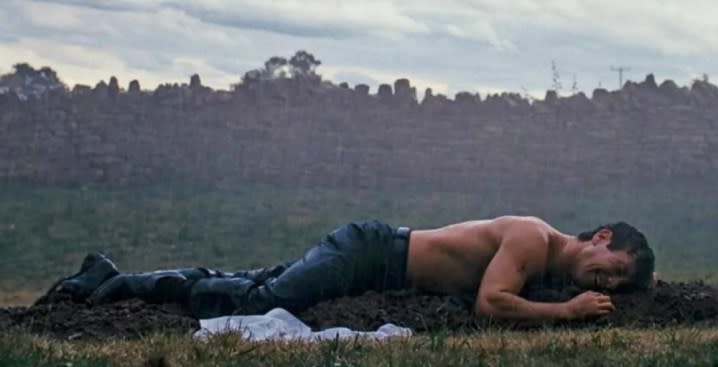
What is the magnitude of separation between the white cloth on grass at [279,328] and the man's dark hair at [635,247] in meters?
1.02

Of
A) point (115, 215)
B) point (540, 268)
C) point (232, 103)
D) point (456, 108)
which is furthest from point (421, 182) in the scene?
point (540, 268)

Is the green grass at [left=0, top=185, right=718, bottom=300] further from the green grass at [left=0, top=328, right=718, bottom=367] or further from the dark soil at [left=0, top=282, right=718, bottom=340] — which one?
the green grass at [left=0, top=328, right=718, bottom=367]

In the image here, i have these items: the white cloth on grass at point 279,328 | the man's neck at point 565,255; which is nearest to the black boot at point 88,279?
the white cloth on grass at point 279,328

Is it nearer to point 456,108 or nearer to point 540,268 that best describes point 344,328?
point 540,268

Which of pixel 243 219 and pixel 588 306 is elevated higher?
pixel 588 306

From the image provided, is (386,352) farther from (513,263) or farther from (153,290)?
(153,290)

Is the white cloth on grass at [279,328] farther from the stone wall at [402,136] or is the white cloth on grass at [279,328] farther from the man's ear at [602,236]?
the stone wall at [402,136]

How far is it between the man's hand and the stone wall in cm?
1310

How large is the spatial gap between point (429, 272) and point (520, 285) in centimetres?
53

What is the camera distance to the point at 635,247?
629cm

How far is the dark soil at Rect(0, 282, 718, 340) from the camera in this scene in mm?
6090

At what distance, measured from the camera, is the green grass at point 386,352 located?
4.72m

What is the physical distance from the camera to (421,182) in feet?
64.1

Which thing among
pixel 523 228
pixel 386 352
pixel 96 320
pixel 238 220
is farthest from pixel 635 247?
pixel 238 220
